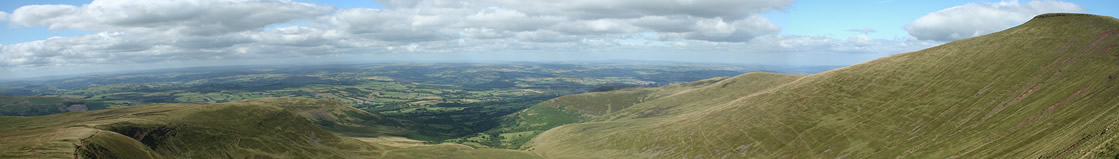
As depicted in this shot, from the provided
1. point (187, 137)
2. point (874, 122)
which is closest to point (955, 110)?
point (874, 122)

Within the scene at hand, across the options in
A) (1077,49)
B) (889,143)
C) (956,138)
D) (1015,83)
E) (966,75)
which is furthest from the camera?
(966,75)

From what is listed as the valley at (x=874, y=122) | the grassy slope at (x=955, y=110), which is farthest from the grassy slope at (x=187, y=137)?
the grassy slope at (x=955, y=110)

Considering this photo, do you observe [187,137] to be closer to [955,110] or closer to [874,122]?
[874,122]

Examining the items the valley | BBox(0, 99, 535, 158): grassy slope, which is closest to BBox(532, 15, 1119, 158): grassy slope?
the valley

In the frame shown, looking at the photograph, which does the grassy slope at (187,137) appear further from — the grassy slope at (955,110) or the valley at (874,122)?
the grassy slope at (955,110)

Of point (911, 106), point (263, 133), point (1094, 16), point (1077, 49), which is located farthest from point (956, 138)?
point (263, 133)

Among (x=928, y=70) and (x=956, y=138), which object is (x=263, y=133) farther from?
(x=928, y=70)
